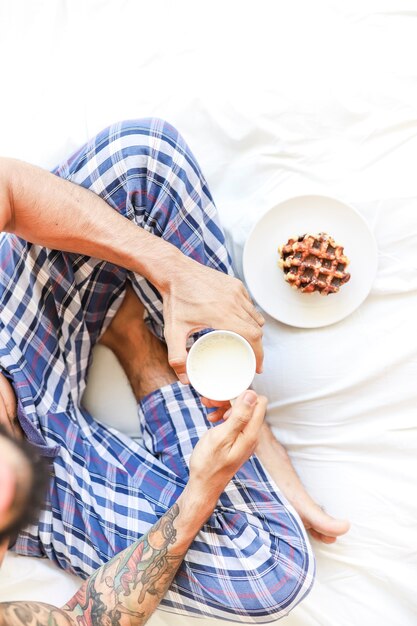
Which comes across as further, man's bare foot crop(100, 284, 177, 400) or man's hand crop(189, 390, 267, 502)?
man's bare foot crop(100, 284, 177, 400)

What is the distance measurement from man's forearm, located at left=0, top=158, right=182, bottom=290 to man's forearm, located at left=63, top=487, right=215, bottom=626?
18.7 inches

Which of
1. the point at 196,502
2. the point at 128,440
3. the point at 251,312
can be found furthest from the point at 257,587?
the point at 251,312

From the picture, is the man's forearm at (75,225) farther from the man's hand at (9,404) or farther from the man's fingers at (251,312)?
the man's hand at (9,404)

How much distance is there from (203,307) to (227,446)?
0.92ft

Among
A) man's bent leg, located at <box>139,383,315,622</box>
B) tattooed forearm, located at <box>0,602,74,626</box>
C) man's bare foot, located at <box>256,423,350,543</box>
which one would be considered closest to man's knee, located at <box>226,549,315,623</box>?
man's bent leg, located at <box>139,383,315,622</box>

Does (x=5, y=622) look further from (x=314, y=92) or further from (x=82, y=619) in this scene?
(x=314, y=92)

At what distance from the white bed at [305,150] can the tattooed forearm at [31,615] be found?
23cm

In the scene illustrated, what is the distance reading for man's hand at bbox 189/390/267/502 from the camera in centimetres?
117

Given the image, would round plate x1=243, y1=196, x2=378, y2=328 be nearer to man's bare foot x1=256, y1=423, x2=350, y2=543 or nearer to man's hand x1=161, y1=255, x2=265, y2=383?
man's hand x1=161, y1=255, x2=265, y2=383

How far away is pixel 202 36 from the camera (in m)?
1.51

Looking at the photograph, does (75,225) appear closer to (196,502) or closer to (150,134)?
(150,134)

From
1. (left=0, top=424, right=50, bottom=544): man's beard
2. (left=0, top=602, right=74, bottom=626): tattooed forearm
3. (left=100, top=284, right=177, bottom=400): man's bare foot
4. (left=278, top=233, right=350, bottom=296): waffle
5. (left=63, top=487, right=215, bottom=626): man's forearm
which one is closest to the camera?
(left=0, top=424, right=50, bottom=544): man's beard

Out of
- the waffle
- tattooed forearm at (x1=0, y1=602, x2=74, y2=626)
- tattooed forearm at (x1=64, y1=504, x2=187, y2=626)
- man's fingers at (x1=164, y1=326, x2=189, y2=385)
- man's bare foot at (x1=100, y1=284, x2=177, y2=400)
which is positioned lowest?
tattooed forearm at (x1=0, y1=602, x2=74, y2=626)

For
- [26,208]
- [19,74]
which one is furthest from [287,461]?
[19,74]
